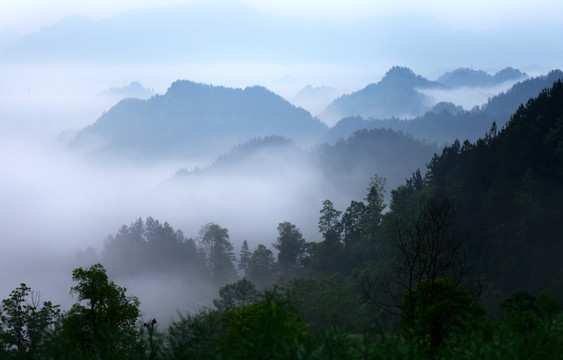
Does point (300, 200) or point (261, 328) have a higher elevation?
point (300, 200)

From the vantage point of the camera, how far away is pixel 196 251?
314 feet

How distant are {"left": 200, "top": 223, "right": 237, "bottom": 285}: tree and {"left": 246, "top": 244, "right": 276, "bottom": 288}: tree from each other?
35.3 feet

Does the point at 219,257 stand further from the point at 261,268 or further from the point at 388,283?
the point at 388,283

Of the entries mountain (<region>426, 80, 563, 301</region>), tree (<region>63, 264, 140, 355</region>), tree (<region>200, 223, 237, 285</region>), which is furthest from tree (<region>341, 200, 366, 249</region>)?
tree (<region>63, 264, 140, 355</region>)

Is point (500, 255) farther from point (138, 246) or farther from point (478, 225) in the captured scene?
point (138, 246)

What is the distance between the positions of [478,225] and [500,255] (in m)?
4.88

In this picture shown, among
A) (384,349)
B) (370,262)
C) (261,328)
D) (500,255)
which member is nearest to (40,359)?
(261,328)

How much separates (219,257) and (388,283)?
2717 inches

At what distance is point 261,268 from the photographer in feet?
230

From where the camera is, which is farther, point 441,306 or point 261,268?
point 261,268

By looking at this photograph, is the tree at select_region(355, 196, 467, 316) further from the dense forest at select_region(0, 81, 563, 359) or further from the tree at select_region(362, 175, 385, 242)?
the tree at select_region(362, 175, 385, 242)

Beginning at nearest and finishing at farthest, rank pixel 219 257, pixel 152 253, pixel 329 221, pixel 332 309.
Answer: pixel 332 309
pixel 329 221
pixel 219 257
pixel 152 253

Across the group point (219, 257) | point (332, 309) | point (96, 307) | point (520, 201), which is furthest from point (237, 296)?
point (219, 257)

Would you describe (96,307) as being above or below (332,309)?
above
